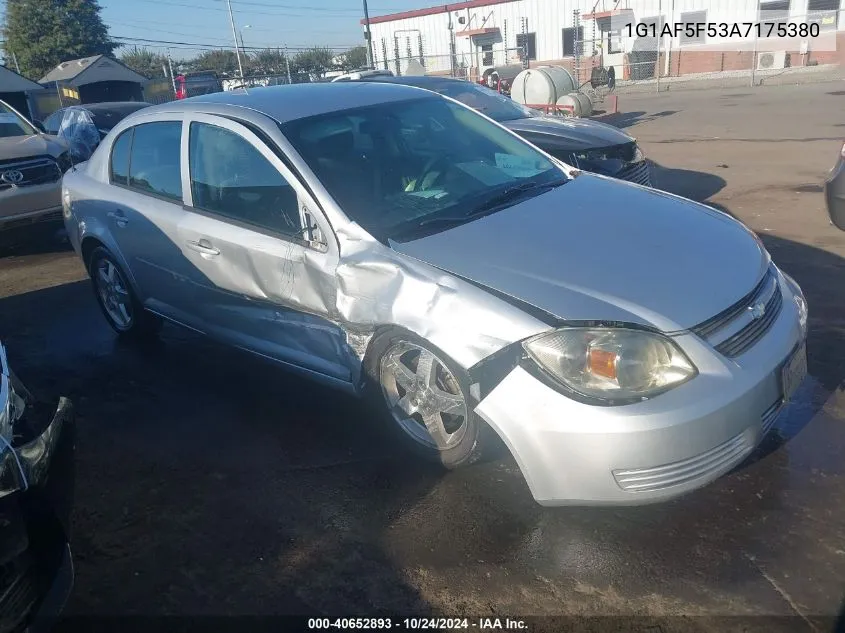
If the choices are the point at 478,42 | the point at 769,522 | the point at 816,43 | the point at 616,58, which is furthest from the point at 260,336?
the point at 478,42

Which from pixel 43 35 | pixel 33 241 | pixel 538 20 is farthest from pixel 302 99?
pixel 43 35

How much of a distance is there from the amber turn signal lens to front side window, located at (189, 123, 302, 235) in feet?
5.17

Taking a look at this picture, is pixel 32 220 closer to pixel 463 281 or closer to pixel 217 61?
pixel 463 281

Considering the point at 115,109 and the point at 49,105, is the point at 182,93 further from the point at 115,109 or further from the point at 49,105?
the point at 115,109

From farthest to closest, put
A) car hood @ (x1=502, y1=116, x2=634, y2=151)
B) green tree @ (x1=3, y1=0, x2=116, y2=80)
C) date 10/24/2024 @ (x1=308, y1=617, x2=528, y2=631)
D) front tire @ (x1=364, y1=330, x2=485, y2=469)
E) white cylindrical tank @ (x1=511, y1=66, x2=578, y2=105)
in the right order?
green tree @ (x1=3, y1=0, x2=116, y2=80)
white cylindrical tank @ (x1=511, y1=66, x2=578, y2=105)
car hood @ (x1=502, y1=116, x2=634, y2=151)
front tire @ (x1=364, y1=330, x2=485, y2=469)
date 10/24/2024 @ (x1=308, y1=617, x2=528, y2=631)

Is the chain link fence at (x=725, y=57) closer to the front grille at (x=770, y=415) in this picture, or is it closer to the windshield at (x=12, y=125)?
the windshield at (x=12, y=125)

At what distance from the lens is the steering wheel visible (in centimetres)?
367

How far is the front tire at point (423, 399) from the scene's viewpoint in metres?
2.99

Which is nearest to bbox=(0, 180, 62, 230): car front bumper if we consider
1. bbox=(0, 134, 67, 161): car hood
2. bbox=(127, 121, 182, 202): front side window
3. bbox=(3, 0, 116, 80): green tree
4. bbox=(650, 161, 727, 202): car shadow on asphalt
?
bbox=(0, 134, 67, 161): car hood

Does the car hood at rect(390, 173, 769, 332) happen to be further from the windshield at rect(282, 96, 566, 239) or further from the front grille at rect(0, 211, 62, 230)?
the front grille at rect(0, 211, 62, 230)

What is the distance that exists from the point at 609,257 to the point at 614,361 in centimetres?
58

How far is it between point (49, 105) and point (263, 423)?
28.9 meters

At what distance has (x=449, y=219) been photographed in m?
3.36

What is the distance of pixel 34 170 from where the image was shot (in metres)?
8.37
